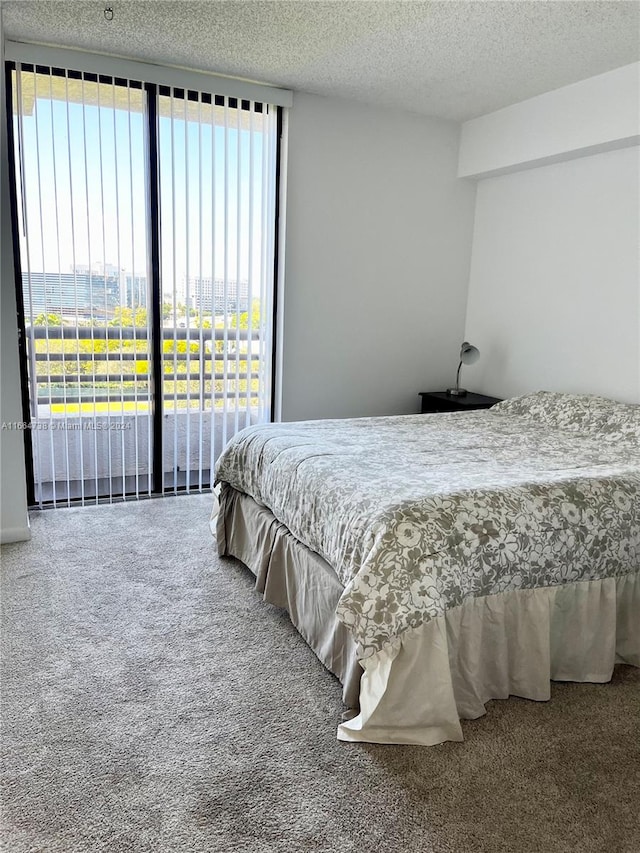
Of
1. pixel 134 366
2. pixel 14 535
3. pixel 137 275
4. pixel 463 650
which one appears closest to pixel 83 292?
pixel 137 275

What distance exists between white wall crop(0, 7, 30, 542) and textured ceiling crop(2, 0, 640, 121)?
2.03 ft

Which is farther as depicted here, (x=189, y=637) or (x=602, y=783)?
(x=189, y=637)

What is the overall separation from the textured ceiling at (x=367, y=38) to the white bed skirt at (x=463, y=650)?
2394 millimetres

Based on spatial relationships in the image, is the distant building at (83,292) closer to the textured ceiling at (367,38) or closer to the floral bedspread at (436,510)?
the textured ceiling at (367,38)

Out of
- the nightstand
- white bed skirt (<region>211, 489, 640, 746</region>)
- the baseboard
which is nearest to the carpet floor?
white bed skirt (<region>211, 489, 640, 746</region>)

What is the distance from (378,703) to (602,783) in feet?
2.14

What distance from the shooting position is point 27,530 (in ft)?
10.6

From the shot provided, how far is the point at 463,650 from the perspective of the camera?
195 centimetres

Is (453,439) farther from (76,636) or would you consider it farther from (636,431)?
(76,636)

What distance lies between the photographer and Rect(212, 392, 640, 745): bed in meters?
1.83

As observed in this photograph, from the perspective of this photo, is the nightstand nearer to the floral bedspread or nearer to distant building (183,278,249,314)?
the floral bedspread

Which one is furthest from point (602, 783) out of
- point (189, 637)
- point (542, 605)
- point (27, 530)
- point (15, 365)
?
point (15, 365)

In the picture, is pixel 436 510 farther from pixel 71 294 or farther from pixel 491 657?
pixel 71 294

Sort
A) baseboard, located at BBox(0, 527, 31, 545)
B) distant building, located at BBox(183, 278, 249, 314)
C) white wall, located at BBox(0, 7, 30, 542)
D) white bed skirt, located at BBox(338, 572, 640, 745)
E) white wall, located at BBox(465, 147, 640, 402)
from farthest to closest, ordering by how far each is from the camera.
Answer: distant building, located at BBox(183, 278, 249, 314) < white wall, located at BBox(465, 147, 640, 402) < baseboard, located at BBox(0, 527, 31, 545) < white wall, located at BBox(0, 7, 30, 542) < white bed skirt, located at BBox(338, 572, 640, 745)
